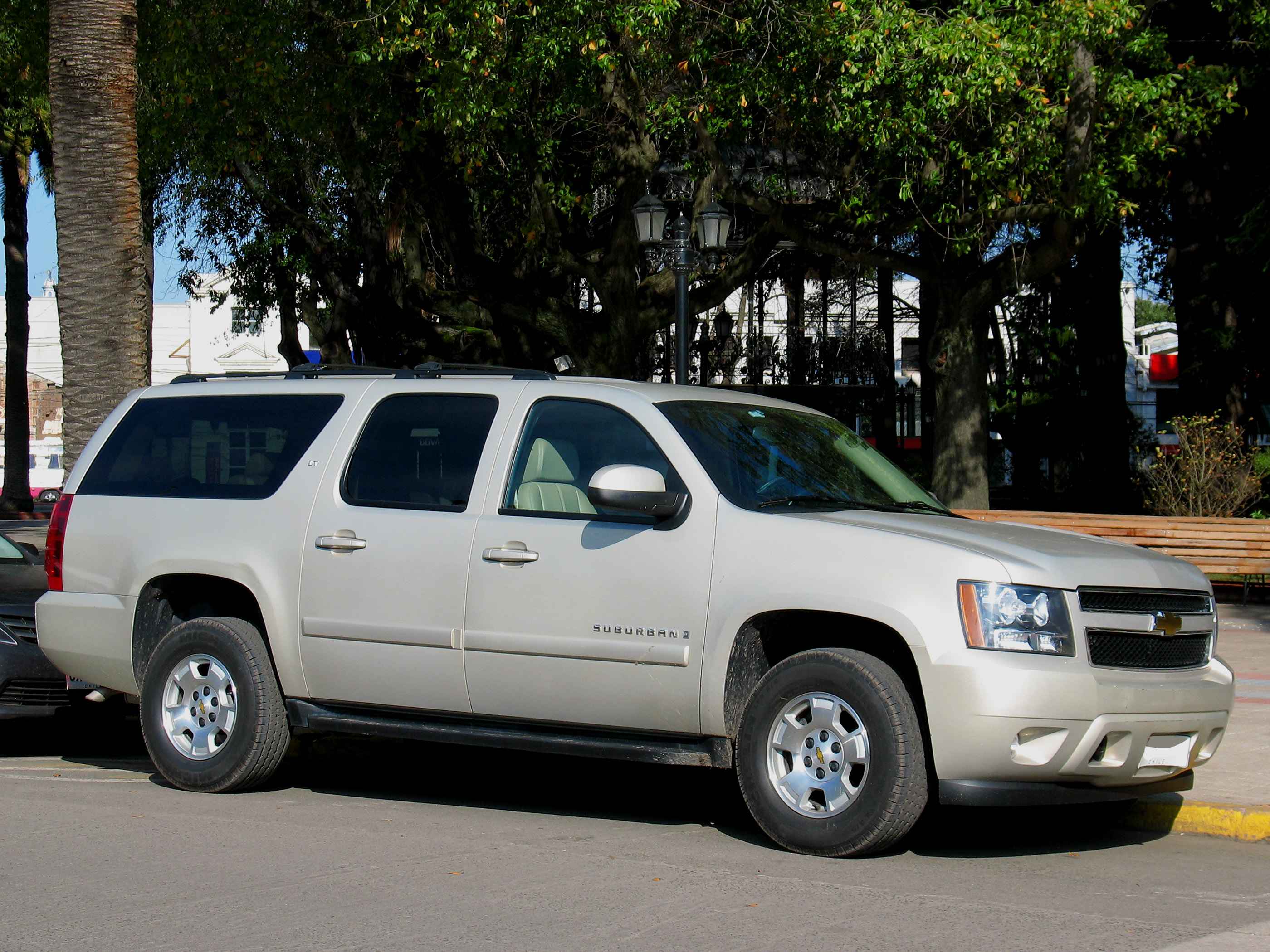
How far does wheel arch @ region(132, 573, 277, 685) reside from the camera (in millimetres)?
7746

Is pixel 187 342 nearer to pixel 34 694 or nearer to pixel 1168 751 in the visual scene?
pixel 34 694

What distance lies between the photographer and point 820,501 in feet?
22.1

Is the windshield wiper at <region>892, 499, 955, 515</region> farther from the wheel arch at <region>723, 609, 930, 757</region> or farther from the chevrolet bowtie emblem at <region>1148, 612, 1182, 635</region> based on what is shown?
the chevrolet bowtie emblem at <region>1148, 612, 1182, 635</region>

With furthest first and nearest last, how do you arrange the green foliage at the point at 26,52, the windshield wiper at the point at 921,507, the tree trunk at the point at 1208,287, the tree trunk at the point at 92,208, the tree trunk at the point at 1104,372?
the tree trunk at the point at 1104,372
the tree trunk at the point at 1208,287
the green foliage at the point at 26,52
the tree trunk at the point at 92,208
the windshield wiper at the point at 921,507

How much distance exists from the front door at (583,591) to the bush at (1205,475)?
42.9 feet

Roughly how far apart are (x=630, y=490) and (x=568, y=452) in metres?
0.80

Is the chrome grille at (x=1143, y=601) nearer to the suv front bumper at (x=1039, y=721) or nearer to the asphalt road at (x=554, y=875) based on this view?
the suv front bumper at (x=1039, y=721)

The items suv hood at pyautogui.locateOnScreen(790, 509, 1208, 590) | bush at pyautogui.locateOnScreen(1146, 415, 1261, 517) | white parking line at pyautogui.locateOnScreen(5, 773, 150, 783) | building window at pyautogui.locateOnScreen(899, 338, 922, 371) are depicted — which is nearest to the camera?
suv hood at pyautogui.locateOnScreen(790, 509, 1208, 590)

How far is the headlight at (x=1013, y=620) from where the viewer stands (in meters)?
5.83

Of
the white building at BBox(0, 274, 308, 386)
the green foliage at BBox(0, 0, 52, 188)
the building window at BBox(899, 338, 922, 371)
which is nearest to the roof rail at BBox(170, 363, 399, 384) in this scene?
the green foliage at BBox(0, 0, 52, 188)

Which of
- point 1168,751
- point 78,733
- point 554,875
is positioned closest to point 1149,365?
point 78,733

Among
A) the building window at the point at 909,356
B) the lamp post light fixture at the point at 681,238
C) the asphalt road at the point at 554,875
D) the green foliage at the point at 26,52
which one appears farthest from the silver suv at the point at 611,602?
the building window at the point at 909,356

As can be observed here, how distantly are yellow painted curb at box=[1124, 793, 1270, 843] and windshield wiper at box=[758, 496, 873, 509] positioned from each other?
76.8 inches

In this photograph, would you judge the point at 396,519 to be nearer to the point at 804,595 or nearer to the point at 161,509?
the point at 161,509
